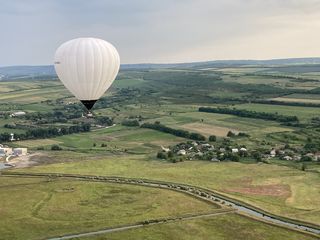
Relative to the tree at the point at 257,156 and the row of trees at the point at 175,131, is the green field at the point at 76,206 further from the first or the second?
the row of trees at the point at 175,131

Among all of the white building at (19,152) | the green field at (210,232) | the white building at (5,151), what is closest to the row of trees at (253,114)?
the white building at (19,152)

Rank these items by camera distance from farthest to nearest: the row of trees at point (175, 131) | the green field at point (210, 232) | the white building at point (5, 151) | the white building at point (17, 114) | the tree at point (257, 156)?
the white building at point (17, 114) < the row of trees at point (175, 131) < the white building at point (5, 151) < the tree at point (257, 156) < the green field at point (210, 232)

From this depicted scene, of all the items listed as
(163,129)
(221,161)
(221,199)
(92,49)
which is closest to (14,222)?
(92,49)

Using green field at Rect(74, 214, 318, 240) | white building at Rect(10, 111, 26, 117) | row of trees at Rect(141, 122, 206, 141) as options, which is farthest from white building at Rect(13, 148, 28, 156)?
white building at Rect(10, 111, 26, 117)

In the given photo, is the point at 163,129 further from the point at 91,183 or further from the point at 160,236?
the point at 160,236

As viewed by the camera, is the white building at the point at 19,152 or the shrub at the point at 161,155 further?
the white building at the point at 19,152

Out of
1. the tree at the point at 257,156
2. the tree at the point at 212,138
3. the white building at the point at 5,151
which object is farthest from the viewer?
the tree at the point at 212,138
